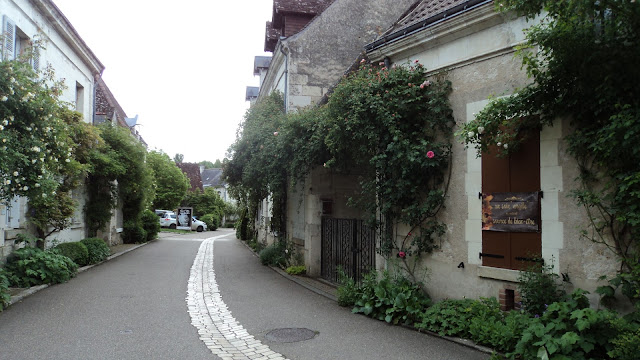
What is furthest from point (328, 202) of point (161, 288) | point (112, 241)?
point (112, 241)

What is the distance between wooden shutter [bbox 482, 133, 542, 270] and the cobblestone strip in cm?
Result: 313

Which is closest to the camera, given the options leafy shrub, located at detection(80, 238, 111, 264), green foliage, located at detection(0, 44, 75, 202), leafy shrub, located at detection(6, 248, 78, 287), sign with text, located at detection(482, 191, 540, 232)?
→ sign with text, located at detection(482, 191, 540, 232)

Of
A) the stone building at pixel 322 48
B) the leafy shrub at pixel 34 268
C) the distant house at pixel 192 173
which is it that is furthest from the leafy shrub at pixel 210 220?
the leafy shrub at pixel 34 268

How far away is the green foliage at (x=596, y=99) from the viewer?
14.0 ft

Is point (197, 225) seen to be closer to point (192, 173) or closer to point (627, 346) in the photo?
point (192, 173)

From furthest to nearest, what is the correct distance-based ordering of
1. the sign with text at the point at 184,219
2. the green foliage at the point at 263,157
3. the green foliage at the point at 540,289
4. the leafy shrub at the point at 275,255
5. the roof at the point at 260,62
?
the sign with text at the point at 184,219 < the roof at the point at 260,62 < the leafy shrub at the point at 275,255 < the green foliage at the point at 263,157 < the green foliage at the point at 540,289

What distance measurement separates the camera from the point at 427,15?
764cm

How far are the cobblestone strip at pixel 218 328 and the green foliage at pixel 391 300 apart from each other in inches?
75.8

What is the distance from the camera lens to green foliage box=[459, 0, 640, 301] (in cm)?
428

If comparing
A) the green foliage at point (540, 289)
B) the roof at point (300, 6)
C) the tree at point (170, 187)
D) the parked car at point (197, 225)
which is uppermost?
the roof at point (300, 6)

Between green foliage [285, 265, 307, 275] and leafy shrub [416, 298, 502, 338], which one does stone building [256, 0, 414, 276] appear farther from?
leafy shrub [416, 298, 502, 338]

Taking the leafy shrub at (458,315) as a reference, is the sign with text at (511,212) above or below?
above

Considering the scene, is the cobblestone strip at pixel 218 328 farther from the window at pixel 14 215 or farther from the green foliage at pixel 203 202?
the green foliage at pixel 203 202

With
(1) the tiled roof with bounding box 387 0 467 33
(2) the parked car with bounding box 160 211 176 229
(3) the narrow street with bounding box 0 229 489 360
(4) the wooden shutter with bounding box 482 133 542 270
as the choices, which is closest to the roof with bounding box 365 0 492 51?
(1) the tiled roof with bounding box 387 0 467 33
